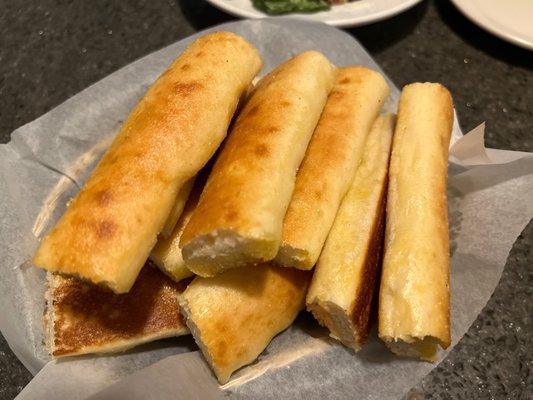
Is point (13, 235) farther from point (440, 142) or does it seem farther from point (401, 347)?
point (440, 142)

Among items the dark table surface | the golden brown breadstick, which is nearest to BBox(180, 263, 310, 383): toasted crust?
the golden brown breadstick

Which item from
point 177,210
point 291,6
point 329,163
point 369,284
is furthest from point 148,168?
point 291,6

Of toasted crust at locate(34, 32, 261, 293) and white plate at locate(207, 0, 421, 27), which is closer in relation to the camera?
toasted crust at locate(34, 32, 261, 293)

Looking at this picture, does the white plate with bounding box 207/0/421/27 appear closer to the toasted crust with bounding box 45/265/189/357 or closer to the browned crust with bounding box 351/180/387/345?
the browned crust with bounding box 351/180/387/345

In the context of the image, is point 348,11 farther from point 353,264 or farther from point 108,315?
point 108,315

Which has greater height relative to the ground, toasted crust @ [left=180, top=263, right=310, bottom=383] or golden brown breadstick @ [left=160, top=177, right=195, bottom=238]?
golden brown breadstick @ [left=160, top=177, right=195, bottom=238]
